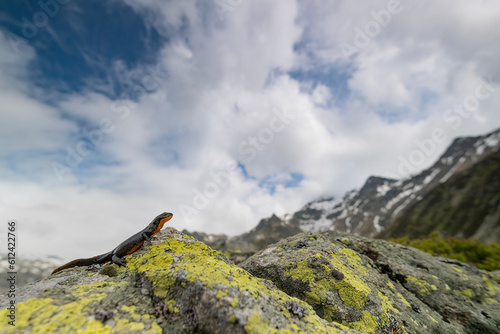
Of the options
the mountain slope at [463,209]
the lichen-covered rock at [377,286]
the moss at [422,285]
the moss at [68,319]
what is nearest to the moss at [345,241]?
the lichen-covered rock at [377,286]

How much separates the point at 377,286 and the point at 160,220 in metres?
6.69

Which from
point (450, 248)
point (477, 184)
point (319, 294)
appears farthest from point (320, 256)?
point (477, 184)

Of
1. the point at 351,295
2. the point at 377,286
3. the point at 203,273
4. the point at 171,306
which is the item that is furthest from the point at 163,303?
the point at 377,286

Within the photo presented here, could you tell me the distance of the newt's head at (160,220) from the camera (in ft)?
22.9

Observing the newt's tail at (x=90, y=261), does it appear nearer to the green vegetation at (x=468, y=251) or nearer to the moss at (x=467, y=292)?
the moss at (x=467, y=292)

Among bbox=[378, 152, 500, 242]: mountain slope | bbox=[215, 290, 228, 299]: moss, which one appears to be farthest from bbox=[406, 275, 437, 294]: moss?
bbox=[378, 152, 500, 242]: mountain slope

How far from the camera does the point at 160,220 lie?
7137 millimetres

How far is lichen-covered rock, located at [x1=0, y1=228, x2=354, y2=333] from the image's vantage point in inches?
144

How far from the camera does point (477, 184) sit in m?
137

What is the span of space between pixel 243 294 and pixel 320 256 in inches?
127

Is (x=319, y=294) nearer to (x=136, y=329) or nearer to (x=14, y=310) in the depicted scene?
(x=136, y=329)

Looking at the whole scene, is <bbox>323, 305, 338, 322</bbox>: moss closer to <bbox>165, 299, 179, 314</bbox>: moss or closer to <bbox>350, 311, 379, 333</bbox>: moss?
<bbox>350, 311, 379, 333</bbox>: moss

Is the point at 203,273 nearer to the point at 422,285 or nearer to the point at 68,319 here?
the point at 68,319

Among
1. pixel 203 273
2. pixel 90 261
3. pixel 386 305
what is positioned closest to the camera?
pixel 203 273
